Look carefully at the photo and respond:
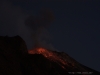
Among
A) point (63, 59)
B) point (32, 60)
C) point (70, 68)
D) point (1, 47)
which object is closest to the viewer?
point (1, 47)

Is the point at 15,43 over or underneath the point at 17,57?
over

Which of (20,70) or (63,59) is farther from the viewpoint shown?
(63,59)

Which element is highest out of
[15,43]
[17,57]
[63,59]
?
[63,59]

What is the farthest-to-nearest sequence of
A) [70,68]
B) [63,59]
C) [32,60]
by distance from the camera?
[63,59], [70,68], [32,60]

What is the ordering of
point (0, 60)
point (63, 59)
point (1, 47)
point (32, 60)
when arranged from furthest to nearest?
point (63, 59)
point (32, 60)
point (1, 47)
point (0, 60)

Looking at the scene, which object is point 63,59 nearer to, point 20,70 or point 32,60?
point 32,60

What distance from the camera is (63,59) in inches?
7682

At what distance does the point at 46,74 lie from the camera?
4385 inches

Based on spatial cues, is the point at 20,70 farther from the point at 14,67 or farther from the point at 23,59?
the point at 23,59

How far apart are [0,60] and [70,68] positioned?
8235 centimetres

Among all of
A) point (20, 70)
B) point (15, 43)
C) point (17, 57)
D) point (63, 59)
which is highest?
point (63, 59)

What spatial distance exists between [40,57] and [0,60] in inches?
983

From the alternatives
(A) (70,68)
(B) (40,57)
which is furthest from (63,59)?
(B) (40,57)

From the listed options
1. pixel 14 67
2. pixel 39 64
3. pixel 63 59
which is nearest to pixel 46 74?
pixel 39 64
